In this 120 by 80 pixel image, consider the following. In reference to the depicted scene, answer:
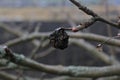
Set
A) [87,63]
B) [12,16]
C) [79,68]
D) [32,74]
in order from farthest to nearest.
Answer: [12,16] < [87,63] < [32,74] < [79,68]

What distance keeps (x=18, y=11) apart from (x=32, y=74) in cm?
154

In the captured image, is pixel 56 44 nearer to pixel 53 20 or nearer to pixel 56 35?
pixel 56 35

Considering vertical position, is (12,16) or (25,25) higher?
(12,16)

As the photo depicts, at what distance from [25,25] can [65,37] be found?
3.62 m

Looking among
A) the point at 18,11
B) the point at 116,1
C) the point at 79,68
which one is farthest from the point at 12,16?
the point at 79,68

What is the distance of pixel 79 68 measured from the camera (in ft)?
4.29

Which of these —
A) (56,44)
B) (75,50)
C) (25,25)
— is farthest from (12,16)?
(56,44)

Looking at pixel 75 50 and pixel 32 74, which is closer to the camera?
pixel 32 74

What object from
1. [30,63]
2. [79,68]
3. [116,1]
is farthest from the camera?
[116,1]

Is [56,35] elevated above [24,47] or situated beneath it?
situated beneath

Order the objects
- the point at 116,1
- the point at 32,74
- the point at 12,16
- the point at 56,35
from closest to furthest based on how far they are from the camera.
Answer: the point at 56,35 → the point at 32,74 → the point at 116,1 → the point at 12,16

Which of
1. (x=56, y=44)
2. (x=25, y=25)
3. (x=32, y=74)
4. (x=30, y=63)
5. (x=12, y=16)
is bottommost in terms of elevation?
(x=56, y=44)

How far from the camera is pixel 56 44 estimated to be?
703mm

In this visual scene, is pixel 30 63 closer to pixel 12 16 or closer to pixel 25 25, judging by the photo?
pixel 25 25
